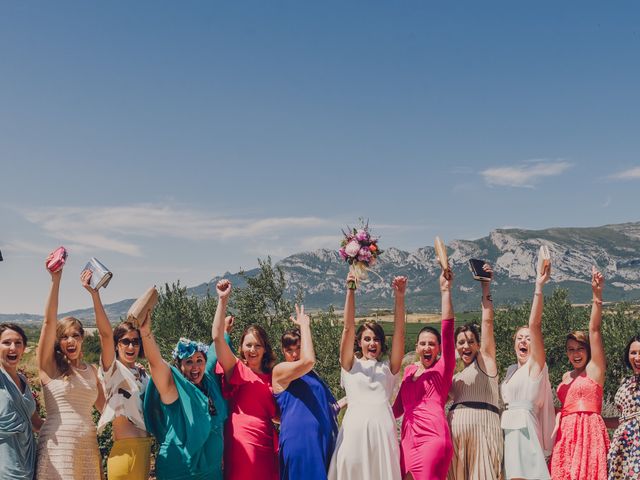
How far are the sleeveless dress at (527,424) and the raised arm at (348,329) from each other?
2.00 m

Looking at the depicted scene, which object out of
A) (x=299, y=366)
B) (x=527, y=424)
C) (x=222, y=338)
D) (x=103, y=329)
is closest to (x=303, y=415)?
(x=299, y=366)

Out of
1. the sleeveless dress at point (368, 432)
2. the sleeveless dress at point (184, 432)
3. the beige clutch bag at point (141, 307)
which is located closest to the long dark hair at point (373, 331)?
the sleeveless dress at point (368, 432)

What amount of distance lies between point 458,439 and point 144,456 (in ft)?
11.4

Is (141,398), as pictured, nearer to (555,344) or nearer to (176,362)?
(176,362)

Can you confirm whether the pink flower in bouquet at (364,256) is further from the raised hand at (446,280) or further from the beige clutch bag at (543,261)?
the beige clutch bag at (543,261)

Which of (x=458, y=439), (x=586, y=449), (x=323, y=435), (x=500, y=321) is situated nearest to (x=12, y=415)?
(x=323, y=435)

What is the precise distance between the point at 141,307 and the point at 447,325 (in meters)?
3.33

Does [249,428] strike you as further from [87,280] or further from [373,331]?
[87,280]

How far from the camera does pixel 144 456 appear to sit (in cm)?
654

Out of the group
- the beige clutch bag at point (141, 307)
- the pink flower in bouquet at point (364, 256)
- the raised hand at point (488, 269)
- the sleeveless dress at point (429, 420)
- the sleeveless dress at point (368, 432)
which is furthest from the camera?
the raised hand at point (488, 269)

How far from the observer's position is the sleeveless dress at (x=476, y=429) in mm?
7121

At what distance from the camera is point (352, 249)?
7445 millimetres

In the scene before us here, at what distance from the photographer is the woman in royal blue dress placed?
22.4ft

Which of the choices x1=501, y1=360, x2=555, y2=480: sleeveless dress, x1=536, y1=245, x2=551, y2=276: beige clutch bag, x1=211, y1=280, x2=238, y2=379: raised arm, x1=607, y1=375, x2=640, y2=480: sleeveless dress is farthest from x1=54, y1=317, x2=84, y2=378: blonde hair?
x1=607, y1=375, x2=640, y2=480: sleeveless dress
